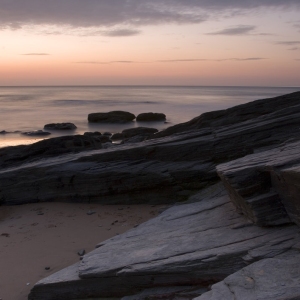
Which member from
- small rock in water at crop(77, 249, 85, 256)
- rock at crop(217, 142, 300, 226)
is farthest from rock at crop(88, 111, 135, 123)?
rock at crop(217, 142, 300, 226)

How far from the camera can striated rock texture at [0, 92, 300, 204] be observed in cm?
1222

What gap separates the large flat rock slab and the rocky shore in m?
0.02

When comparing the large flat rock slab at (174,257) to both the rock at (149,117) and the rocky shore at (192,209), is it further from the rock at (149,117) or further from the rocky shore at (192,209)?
the rock at (149,117)

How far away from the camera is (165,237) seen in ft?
26.8

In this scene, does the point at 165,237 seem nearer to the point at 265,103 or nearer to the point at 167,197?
the point at 167,197

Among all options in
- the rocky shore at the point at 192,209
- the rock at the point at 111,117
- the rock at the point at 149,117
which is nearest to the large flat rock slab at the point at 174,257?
the rocky shore at the point at 192,209

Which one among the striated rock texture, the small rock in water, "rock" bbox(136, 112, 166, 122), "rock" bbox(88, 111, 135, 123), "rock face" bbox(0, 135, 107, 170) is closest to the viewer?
the small rock in water

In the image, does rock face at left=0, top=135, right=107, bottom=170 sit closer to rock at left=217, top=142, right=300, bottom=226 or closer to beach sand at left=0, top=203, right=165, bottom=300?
beach sand at left=0, top=203, right=165, bottom=300

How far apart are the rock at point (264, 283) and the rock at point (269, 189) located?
0.98 m

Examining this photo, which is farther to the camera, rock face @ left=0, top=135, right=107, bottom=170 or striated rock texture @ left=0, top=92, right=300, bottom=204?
rock face @ left=0, top=135, right=107, bottom=170

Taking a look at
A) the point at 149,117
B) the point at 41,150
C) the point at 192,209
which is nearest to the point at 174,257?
the point at 192,209

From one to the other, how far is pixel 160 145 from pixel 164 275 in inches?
259

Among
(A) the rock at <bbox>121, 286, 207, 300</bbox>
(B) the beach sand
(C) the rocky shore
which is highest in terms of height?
(C) the rocky shore

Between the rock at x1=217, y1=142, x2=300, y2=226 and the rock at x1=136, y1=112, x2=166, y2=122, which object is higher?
the rock at x1=217, y1=142, x2=300, y2=226
